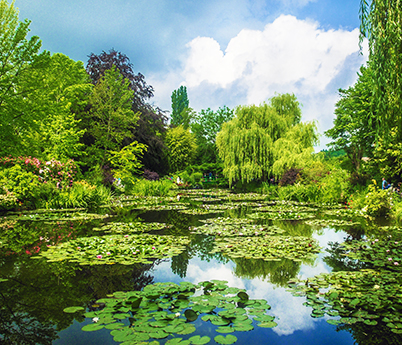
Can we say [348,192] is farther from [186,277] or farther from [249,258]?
[186,277]

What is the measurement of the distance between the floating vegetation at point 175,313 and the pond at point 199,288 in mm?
10

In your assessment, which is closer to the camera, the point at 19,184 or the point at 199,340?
the point at 199,340

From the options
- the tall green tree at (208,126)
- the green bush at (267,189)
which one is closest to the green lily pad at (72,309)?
the green bush at (267,189)

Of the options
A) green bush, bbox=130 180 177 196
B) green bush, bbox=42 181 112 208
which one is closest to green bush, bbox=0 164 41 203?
green bush, bbox=42 181 112 208

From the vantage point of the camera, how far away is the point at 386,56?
202 inches

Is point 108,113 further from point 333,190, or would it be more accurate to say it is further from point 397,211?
point 397,211

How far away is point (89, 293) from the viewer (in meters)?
3.16

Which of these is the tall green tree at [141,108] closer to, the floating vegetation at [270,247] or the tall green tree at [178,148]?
the tall green tree at [178,148]

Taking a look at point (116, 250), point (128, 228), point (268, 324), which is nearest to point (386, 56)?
→ point (268, 324)

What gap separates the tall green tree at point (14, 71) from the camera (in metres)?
9.27

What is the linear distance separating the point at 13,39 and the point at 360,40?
1069 cm

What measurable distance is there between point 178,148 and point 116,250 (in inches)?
1095

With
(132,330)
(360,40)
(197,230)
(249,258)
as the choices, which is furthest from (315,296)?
(360,40)

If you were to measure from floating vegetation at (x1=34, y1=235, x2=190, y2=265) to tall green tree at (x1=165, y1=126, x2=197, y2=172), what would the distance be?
25.9 meters
